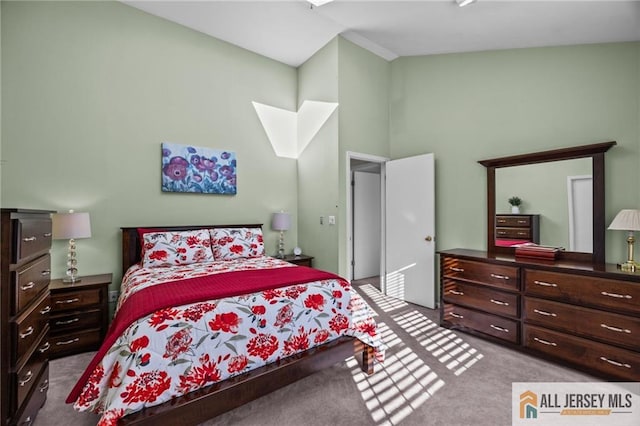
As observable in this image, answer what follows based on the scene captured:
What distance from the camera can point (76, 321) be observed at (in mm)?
2584

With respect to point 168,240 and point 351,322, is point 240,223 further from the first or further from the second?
point 351,322

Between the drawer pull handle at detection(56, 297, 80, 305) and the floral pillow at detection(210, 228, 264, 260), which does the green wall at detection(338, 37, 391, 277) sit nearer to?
the floral pillow at detection(210, 228, 264, 260)

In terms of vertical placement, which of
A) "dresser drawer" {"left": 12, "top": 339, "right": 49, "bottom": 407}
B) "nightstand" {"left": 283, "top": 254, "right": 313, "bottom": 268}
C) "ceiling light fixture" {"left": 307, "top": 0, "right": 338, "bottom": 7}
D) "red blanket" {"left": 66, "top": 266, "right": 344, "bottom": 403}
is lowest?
"dresser drawer" {"left": 12, "top": 339, "right": 49, "bottom": 407}

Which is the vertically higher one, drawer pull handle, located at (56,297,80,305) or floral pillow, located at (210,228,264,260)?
floral pillow, located at (210,228,264,260)

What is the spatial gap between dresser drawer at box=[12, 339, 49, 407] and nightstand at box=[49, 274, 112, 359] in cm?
86

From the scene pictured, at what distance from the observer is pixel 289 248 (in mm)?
4414

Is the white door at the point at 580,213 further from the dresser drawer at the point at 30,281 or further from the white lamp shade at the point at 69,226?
the white lamp shade at the point at 69,226

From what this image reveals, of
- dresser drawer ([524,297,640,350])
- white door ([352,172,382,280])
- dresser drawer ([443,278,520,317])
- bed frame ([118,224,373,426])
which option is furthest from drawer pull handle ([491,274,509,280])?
white door ([352,172,382,280])

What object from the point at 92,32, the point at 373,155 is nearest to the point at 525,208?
the point at 373,155

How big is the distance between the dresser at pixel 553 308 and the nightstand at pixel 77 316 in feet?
11.1

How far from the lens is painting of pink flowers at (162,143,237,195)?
345 centimetres

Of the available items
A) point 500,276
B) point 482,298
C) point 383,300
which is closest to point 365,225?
point 383,300

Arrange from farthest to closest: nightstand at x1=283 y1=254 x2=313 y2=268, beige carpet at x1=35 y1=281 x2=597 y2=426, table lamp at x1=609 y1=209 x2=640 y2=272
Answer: nightstand at x1=283 y1=254 x2=313 y2=268 → table lamp at x1=609 y1=209 x2=640 y2=272 → beige carpet at x1=35 y1=281 x2=597 y2=426

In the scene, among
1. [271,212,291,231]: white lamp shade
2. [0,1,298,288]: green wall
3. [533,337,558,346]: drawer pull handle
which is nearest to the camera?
[533,337,558,346]: drawer pull handle
